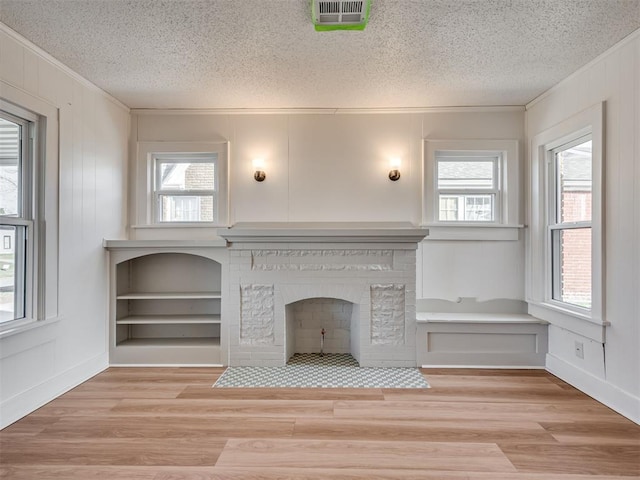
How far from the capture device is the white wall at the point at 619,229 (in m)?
2.58

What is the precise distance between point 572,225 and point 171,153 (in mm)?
3849

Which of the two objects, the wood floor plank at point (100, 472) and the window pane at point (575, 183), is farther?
the window pane at point (575, 183)

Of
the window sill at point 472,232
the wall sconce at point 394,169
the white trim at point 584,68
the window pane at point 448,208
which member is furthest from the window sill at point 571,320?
the white trim at point 584,68

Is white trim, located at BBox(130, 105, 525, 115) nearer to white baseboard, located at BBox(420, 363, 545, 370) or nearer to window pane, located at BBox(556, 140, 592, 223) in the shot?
window pane, located at BBox(556, 140, 592, 223)

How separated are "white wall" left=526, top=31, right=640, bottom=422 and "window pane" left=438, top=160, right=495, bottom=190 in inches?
42.8

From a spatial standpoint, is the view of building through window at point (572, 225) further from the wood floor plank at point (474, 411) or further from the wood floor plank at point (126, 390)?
the wood floor plank at point (126, 390)

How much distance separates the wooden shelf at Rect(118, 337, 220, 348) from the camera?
377 centimetres

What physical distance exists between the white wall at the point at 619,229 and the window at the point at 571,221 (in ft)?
1.00

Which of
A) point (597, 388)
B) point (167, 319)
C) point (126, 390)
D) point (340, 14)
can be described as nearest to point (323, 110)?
point (340, 14)

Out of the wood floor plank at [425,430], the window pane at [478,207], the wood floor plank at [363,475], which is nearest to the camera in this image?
the wood floor plank at [363,475]

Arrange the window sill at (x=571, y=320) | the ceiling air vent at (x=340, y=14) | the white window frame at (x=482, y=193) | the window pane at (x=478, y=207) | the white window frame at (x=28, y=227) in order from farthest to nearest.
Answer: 1. the window pane at (x=478, y=207)
2. the white window frame at (x=482, y=193)
3. the window sill at (x=571, y=320)
4. the white window frame at (x=28, y=227)
5. the ceiling air vent at (x=340, y=14)

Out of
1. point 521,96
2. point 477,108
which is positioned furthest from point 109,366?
point 521,96

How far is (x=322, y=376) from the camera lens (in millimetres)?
3383

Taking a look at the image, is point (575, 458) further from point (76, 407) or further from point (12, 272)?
point (12, 272)
